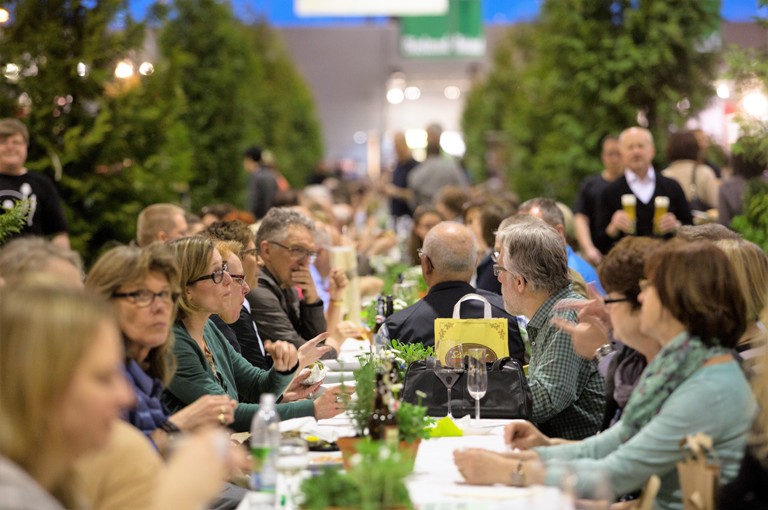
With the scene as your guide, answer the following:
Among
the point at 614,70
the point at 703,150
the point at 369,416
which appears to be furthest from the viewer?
the point at 614,70

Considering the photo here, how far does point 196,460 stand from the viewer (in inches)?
84.7

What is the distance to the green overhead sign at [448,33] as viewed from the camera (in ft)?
56.3

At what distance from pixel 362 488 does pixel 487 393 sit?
4.94 ft

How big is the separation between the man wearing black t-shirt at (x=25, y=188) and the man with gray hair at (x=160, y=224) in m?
0.48

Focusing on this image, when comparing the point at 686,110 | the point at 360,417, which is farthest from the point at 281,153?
the point at 360,417

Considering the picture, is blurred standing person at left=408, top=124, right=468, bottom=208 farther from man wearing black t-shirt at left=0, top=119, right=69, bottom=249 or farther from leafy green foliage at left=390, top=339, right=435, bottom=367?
leafy green foliage at left=390, top=339, right=435, bottom=367

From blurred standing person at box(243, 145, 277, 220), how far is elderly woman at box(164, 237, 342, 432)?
8312mm

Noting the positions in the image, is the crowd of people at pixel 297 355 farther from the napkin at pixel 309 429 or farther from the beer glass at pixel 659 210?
the beer glass at pixel 659 210

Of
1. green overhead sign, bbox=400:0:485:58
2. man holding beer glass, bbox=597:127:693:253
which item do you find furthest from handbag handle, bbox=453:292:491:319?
green overhead sign, bbox=400:0:485:58

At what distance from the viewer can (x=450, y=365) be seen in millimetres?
3975

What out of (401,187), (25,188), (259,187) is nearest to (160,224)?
(25,188)

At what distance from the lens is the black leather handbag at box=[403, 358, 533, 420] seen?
387 centimetres

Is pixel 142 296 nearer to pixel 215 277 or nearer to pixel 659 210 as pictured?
pixel 215 277

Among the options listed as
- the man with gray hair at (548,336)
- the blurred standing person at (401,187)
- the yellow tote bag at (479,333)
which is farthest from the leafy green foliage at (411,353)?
the blurred standing person at (401,187)
